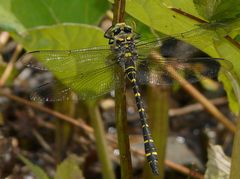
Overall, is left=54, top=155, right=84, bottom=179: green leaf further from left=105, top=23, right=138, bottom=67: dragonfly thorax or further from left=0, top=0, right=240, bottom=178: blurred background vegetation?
left=105, top=23, right=138, bottom=67: dragonfly thorax

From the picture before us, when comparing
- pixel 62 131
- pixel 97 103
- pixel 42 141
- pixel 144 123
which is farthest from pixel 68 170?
pixel 42 141

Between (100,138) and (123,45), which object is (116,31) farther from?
(100,138)

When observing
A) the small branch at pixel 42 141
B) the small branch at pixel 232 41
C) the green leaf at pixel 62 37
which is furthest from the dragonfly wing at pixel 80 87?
the small branch at pixel 42 141

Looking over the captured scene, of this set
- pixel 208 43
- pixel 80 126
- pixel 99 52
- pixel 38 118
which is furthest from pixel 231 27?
pixel 38 118

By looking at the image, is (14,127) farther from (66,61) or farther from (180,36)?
(180,36)

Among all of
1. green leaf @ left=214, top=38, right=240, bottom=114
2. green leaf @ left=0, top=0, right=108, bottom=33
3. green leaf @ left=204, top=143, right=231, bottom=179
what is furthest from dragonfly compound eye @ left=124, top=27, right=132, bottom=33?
green leaf @ left=204, top=143, right=231, bottom=179

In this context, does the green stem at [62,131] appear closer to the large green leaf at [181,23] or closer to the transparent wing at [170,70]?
the transparent wing at [170,70]

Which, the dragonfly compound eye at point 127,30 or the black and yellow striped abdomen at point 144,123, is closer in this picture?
the black and yellow striped abdomen at point 144,123
